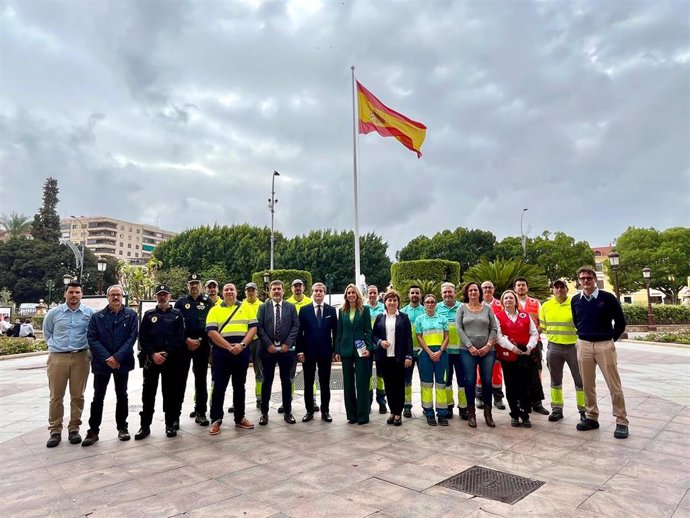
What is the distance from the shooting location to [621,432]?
465cm

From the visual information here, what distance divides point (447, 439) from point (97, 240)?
342 ft

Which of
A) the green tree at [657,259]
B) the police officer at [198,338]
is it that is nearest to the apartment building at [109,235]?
the green tree at [657,259]

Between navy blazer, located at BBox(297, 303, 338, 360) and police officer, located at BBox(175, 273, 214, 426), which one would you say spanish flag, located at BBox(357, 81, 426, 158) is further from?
police officer, located at BBox(175, 273, 214, 426)

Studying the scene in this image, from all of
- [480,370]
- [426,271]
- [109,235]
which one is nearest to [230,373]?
[480,370]

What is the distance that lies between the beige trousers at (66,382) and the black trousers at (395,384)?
3.65m

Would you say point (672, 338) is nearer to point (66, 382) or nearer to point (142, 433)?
point (142, 433)

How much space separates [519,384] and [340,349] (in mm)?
2285

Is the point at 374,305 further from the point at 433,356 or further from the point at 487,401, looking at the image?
the point at 487,401

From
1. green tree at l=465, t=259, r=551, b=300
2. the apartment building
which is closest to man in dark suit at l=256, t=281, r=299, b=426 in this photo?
green tree at l=465, t=259, r=551, b=300

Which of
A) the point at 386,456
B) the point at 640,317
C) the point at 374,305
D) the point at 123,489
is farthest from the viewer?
the point at 640,317

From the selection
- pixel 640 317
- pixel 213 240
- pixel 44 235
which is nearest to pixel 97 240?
pixel 44 235

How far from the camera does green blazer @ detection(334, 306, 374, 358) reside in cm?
564

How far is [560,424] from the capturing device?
207 inches

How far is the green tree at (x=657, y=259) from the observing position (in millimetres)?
40938
